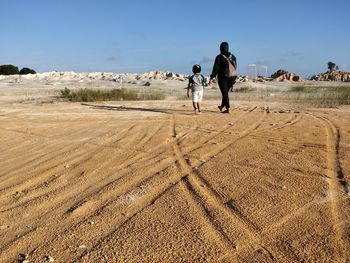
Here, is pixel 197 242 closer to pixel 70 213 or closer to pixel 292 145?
pixel 70 213

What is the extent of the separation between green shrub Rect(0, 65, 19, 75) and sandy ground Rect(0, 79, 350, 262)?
4110 centimetres

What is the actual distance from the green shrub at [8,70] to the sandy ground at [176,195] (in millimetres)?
41096

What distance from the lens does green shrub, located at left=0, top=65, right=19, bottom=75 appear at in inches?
1890

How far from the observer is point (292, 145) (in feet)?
26.3

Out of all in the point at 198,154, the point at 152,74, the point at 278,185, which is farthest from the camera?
the point at 152,74

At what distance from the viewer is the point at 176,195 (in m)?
5.28

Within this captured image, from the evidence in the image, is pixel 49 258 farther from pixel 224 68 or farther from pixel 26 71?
pixel 26 71

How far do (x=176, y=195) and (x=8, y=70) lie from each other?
47.1 meters

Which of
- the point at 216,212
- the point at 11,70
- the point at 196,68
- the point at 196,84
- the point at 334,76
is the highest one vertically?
the point at 196,68

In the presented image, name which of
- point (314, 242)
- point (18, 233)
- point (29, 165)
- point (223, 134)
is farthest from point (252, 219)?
point (223, 134)

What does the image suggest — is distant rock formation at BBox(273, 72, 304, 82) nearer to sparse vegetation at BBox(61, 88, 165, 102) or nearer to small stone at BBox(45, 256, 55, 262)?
sparse vegetation at BBox(61, 88, 165, 102)

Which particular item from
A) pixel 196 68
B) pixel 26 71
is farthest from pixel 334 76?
pixel 196 68

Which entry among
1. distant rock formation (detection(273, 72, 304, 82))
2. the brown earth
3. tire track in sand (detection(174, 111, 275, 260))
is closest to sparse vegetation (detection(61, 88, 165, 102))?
the brown earth

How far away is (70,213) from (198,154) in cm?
305
